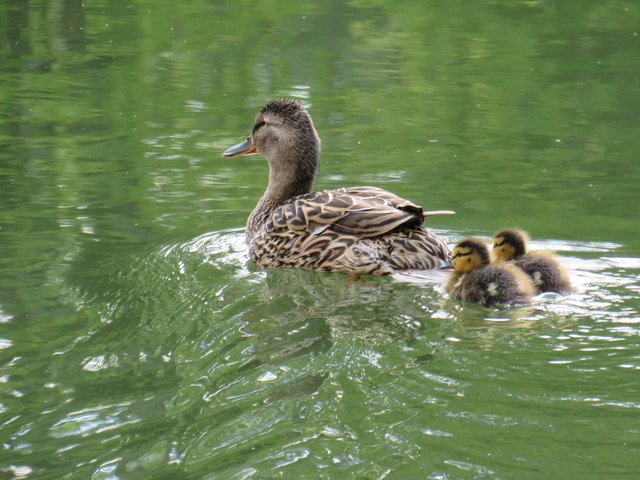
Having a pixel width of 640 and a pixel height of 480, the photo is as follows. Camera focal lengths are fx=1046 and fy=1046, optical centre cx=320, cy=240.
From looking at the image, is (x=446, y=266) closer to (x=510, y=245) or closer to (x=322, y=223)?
(x=510, y=245)

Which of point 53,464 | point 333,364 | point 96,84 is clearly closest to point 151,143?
point 96,84

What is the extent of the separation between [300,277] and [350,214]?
0.47m

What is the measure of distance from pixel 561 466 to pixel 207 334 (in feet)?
6.41

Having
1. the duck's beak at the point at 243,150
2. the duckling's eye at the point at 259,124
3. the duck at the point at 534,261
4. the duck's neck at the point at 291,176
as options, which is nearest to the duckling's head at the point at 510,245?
the duck at the point at 534,261

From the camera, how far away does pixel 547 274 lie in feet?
18.0

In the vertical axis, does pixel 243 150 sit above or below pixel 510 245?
above

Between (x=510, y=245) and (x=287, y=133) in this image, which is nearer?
(x=510, y=245)

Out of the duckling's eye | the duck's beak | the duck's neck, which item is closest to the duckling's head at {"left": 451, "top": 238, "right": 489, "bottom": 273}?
the duck's neck

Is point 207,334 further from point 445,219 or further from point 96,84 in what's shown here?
point 96,84

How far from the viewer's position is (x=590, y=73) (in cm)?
1292

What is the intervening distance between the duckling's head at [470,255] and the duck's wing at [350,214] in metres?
0.39

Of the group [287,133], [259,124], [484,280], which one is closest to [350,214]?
[484,280]

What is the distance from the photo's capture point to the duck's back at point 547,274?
5.45 m

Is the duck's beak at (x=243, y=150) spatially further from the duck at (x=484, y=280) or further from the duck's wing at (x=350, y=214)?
the duck at (x=484, y=280)
